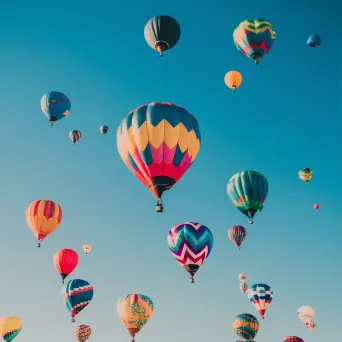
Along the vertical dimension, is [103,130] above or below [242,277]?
above

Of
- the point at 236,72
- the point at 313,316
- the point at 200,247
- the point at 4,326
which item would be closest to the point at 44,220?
the point at 200,247

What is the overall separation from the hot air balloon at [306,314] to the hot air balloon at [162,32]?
964 inches

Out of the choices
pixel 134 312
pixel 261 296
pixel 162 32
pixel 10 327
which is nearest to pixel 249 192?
pixel 162 32

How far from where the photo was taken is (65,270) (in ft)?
96.3

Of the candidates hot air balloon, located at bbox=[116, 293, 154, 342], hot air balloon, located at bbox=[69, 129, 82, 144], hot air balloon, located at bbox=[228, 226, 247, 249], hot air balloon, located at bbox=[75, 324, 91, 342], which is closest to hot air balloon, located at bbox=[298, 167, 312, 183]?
hot air balloon, located at bbox=[228, 226, 247, 249]

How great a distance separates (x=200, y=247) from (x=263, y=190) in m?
4.39

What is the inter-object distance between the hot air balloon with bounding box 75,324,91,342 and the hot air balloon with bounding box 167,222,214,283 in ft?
49.1

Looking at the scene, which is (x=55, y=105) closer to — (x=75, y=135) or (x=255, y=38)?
(x=75, y=135)

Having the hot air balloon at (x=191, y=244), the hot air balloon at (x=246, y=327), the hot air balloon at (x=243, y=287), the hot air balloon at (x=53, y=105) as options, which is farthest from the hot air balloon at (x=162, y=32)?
the hot air balloon at (x=243, y=287)

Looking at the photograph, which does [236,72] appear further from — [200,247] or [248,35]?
[200,247]

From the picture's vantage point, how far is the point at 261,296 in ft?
103

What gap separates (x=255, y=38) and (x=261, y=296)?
16.4m

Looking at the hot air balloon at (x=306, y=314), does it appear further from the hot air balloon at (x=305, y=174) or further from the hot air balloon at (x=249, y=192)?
the hot air balloon at (x=249, y=192)

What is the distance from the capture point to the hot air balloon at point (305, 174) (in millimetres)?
34594
